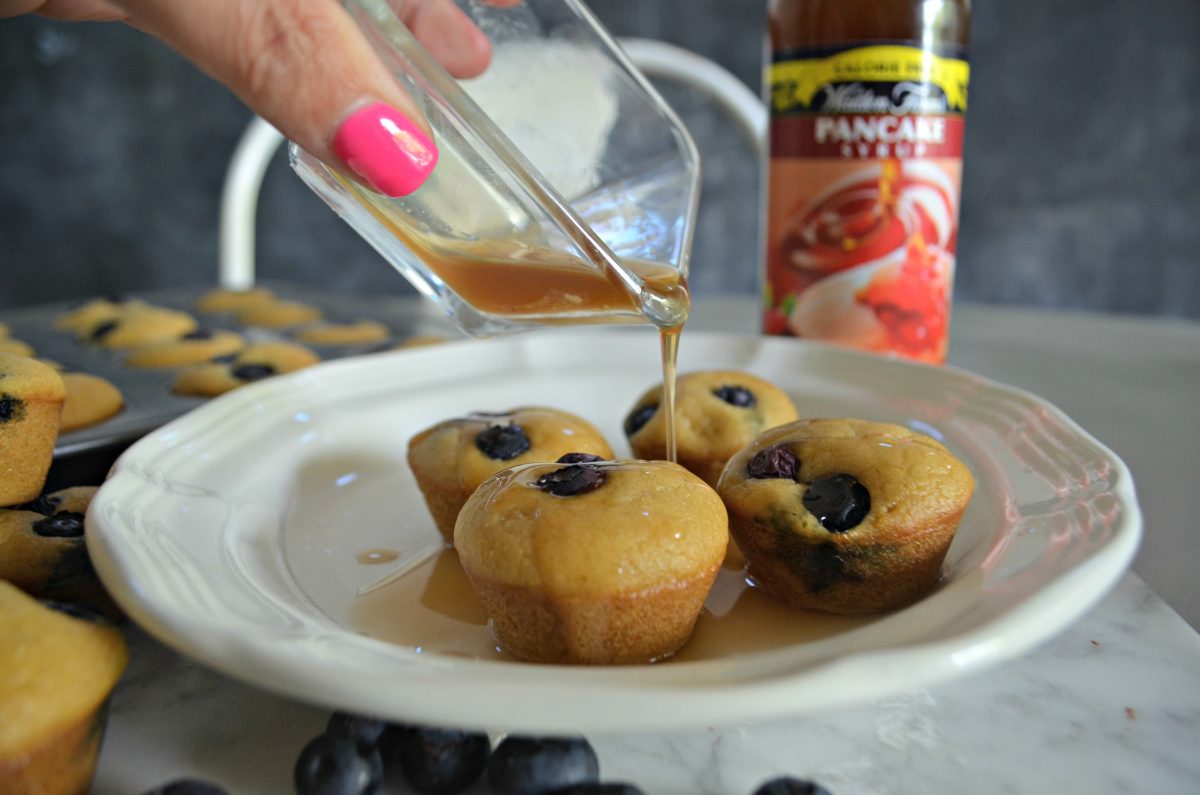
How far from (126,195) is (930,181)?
2743mm

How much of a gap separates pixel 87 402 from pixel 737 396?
2.39 feet

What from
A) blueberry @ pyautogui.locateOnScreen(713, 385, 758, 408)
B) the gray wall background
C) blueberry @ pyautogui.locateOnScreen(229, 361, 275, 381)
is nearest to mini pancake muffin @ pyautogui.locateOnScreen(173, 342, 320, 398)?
blueberry @ pyautogui.locateOnScreen(229, 361, 275, 381)

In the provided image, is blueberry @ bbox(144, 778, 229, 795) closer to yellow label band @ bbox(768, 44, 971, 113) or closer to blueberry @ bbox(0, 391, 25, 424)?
blueberry @ bbox(0, 391, 25, 424)

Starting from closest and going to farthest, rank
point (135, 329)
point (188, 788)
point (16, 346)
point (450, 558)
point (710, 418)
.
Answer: point (188, 788), point (450, 558), point (710, 418), point (16, 346), point (135, 329)

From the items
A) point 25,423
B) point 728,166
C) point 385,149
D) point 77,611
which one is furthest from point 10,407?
point 728,166

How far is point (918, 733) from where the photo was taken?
20.9 inches

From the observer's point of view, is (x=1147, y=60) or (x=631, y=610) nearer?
(x=631, y=610)

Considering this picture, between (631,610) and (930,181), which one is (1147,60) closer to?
(930,181)

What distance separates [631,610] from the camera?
0.59 m

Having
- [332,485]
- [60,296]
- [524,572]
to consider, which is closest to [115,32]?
[60,296]

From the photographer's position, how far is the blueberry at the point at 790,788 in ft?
1.48

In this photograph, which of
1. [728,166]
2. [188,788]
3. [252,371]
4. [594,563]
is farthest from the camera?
[728,166]

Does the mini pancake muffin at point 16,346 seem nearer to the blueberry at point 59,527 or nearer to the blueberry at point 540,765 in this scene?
the blueberry at point 59,527

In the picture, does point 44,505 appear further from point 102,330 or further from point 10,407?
point 102,330
